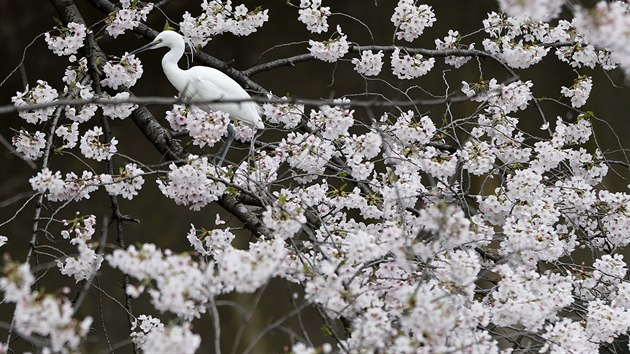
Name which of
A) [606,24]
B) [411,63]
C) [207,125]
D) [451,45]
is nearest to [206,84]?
[207,125]

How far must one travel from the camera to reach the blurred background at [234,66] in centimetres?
423

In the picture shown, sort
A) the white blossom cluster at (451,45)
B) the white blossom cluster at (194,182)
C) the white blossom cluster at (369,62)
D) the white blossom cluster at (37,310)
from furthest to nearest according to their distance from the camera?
the white blossom cluster at (451,45), the white blossom cluster at (369,62), the white blossom cluster at (194,182), the white blossom cluster at (37,310)

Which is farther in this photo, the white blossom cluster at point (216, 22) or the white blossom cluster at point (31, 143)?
the white blossom cluster at point (216, 22)

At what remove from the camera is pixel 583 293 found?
2996 mm

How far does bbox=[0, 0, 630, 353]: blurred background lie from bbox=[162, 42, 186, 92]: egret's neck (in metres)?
1.32

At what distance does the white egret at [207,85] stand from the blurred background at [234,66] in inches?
51.9

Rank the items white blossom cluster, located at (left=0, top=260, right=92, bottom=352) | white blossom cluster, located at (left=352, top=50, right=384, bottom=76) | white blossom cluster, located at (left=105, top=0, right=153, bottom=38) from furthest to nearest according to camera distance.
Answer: white blossom cluster, located at (left=352, top=50, right=384, bottom=76) < white blossom cluster, located at (left=105, top=0, right=153, bottom=38) < white blossom cluster, located at (left=0, top=260, right=92, bottom=352)

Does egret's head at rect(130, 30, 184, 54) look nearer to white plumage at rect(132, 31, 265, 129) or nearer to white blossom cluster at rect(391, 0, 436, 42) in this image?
white plumage at rect(132, 31, 265, 129)

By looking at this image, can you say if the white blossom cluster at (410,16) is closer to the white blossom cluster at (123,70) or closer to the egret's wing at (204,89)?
the egret's wing at (204,89)

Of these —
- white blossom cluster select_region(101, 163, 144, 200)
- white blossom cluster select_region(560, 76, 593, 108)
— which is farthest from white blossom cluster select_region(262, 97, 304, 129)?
white blossom cluster select_region(560, 76, 593, 108)

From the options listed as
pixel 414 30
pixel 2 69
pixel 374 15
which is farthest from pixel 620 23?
pixel 2 69

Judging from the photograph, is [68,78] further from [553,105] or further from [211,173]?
[553,105]

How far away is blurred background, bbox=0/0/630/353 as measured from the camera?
4.23 m

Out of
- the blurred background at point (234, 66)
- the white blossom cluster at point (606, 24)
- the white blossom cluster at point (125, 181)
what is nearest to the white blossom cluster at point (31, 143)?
the white blossom cluster at point (125, 181)
